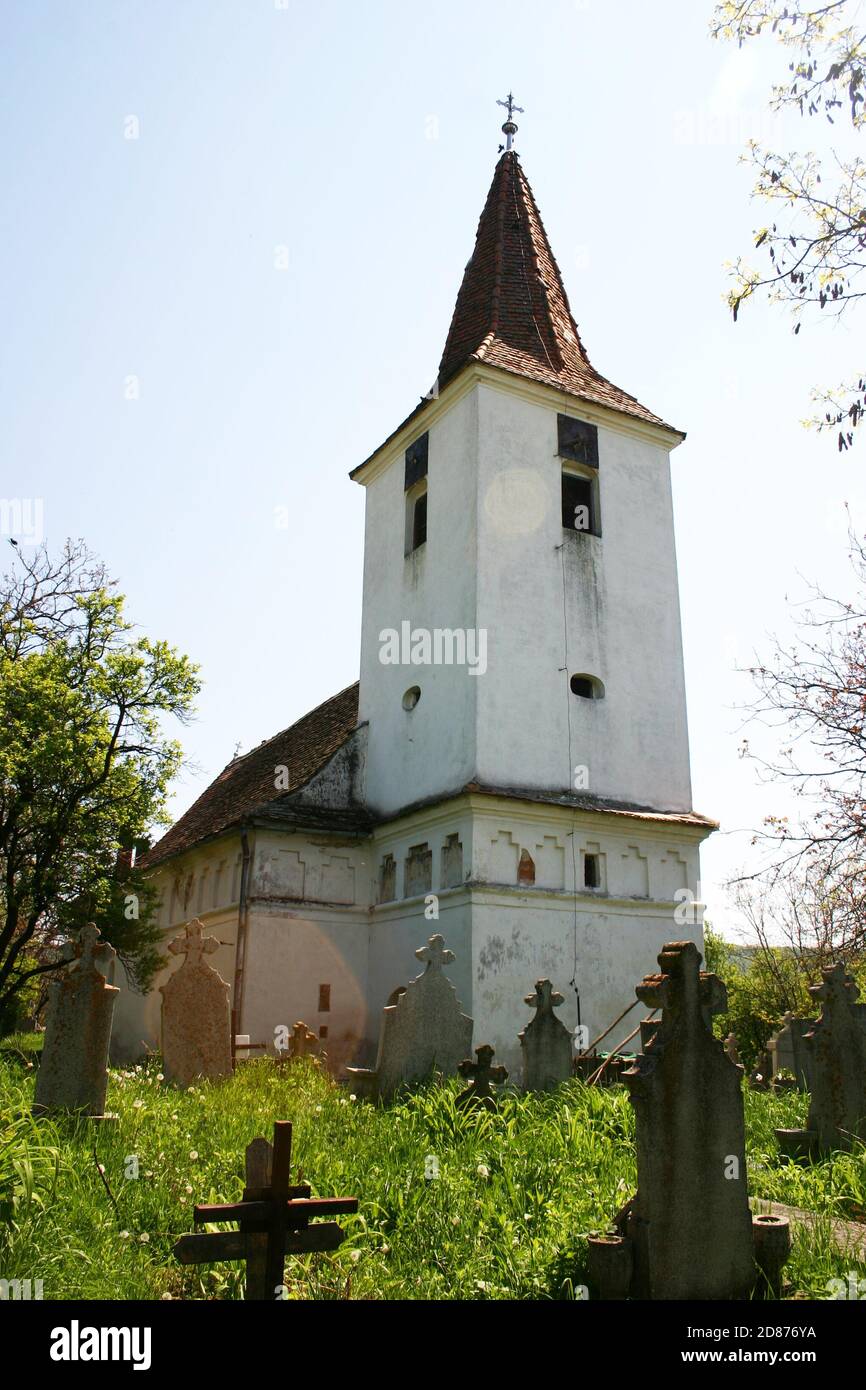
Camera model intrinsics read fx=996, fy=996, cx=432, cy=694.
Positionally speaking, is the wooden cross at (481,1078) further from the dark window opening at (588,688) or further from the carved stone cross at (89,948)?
the dark window opening at (588,688)

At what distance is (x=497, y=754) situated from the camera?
16.3 metres

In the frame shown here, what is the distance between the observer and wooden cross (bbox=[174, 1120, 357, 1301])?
185 inches

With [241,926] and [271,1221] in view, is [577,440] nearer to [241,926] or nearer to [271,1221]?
[241,926]

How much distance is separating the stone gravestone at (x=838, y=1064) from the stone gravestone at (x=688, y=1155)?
9.69 feet

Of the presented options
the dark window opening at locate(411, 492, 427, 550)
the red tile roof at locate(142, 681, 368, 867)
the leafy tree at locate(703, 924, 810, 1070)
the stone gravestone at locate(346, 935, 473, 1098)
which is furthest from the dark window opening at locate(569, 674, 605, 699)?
the stone gravestone at locate(346, 935, 473, 1098)

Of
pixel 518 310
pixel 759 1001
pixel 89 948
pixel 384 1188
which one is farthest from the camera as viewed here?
pixel 759 1001

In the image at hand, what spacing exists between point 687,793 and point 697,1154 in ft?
43.4

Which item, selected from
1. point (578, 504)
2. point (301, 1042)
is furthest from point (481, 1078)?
point (578, 504)

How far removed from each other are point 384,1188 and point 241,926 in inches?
441

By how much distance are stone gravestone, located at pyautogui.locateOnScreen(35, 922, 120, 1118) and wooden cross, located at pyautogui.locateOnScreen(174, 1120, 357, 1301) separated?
152 inches

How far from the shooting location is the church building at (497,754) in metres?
15.8
